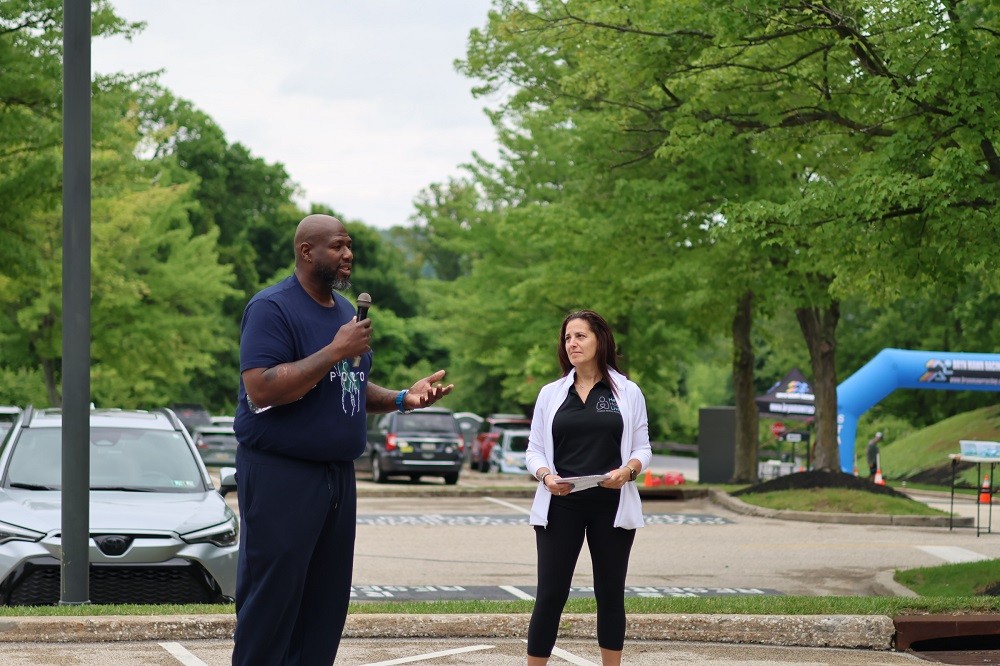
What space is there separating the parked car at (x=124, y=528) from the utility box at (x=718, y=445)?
21737mm

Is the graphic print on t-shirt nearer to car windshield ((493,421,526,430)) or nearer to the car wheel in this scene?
the car wheel

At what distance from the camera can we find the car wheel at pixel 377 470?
33703mm

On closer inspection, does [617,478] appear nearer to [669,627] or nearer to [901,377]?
[669,627]

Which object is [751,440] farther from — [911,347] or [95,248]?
[911,347]

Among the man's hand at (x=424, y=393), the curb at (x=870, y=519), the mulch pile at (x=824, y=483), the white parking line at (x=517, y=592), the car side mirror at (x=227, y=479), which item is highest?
the man's hand at (x=424, y=393)

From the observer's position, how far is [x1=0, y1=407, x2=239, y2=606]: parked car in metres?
9.78

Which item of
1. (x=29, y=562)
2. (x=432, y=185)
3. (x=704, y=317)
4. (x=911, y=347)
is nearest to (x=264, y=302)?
(x=29, y=562)

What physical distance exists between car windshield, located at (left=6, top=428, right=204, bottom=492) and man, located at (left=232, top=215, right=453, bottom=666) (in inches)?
239

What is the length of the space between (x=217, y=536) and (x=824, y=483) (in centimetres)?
1501

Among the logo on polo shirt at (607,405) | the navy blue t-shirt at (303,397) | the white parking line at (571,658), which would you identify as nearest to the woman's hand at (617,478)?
the logo on polo shirt at (607,405)

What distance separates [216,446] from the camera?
35.6 metres

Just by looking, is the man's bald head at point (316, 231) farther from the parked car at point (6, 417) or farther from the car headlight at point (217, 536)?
the parked car at point (6, 417)

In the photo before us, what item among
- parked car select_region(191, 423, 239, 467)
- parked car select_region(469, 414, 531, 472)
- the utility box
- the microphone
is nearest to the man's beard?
the microphone

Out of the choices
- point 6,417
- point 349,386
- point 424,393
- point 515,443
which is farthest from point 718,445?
point 349,386
